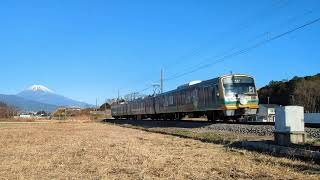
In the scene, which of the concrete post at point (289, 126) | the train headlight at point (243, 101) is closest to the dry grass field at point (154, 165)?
the concrete post at point (289, 126)

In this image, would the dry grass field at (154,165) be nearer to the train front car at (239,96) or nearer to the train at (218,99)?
the train front car at (239,96)

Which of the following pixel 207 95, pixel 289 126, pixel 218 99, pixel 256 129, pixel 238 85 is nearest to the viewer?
pixel 289 126

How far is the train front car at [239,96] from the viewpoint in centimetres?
3041

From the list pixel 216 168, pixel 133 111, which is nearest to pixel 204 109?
pixel 216 168

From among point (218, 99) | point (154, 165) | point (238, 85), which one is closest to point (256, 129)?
point (218, 99)

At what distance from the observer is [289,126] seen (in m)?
15.9

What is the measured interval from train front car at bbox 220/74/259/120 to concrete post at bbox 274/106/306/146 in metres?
13.9

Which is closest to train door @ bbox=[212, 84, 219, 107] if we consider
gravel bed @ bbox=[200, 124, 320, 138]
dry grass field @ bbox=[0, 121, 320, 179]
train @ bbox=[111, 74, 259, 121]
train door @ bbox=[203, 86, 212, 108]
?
train @ bbox=[111, 74, 259, 121]

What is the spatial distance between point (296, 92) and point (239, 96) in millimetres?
55448

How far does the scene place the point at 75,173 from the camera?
10836mm

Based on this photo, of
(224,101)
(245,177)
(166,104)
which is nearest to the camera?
(245,177)

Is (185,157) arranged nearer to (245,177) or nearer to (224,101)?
(245,177)

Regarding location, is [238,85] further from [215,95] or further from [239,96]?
[215,95]

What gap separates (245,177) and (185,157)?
403cm
